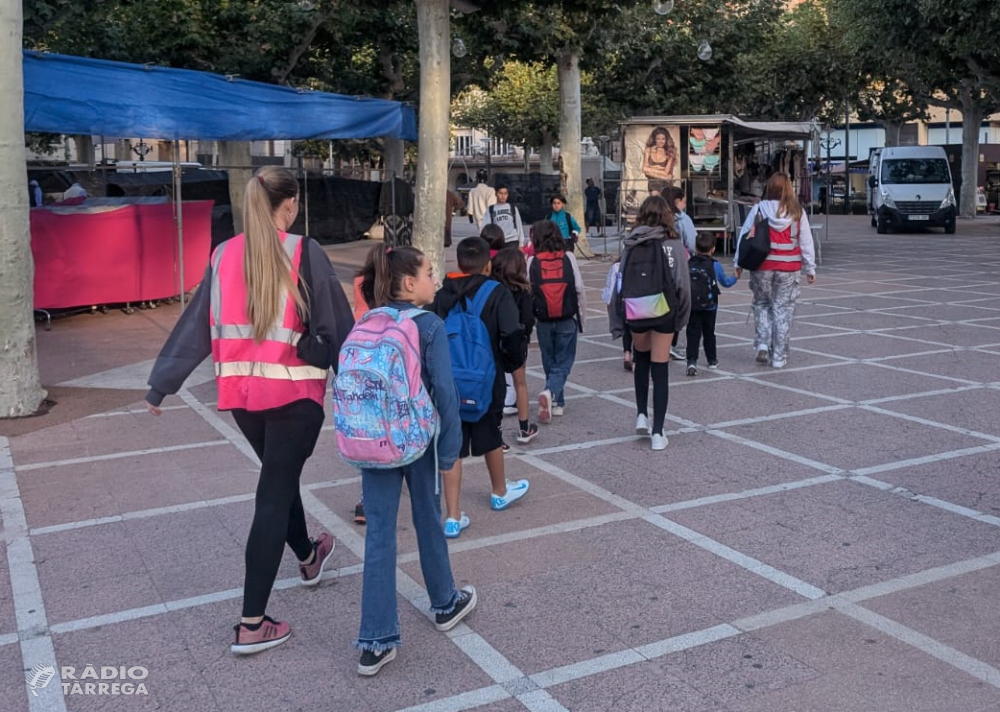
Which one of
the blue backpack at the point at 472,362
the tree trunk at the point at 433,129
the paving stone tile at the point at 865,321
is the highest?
the tree trunk at the point at 433,129

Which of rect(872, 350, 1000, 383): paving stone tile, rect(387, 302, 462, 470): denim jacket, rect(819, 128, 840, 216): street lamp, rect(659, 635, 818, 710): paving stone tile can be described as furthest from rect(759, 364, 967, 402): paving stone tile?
rect(819, 128, 840, 216): street lamp

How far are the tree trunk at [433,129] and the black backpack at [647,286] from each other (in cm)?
632

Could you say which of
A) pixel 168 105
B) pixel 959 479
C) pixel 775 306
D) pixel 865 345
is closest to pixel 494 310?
pixel 959 479

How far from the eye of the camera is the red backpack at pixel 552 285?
762 centimetres

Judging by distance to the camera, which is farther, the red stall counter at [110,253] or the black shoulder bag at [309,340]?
the red stall counter at [110,253]

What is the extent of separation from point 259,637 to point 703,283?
20.6ft

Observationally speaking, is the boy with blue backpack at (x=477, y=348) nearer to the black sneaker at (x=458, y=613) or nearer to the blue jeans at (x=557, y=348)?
the black sneaker at (x=458, y=613)

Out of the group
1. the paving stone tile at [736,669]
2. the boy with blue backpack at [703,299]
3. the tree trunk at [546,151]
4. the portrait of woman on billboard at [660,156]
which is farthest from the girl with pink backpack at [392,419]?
the tree trunk at [546,151]

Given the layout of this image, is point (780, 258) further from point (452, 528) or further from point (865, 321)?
point (452, 528)

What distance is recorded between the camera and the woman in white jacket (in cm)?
955

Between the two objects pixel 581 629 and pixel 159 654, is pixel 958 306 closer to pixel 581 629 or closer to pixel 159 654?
pixel 581 629

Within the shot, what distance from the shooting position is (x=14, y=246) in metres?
8.08

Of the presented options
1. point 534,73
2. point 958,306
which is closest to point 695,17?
point 958,306

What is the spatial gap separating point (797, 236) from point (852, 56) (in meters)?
27.3
